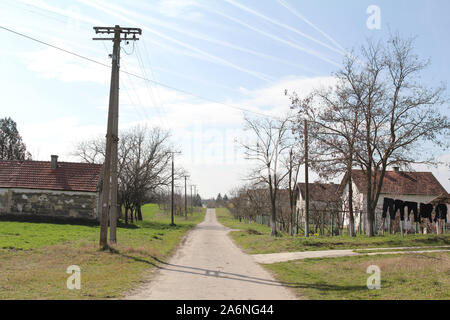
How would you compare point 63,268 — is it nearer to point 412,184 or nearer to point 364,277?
point 364,277

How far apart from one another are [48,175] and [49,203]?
3033 millimetres

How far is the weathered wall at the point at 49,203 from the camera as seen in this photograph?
107 ft

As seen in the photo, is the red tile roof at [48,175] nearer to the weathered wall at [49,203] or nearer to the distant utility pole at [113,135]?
the weathered wall at [49,203]

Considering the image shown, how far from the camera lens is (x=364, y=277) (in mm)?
11125

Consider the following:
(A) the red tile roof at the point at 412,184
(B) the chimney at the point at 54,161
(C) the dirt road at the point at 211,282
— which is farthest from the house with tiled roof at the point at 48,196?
(A) the red tile roof at the point at 412,184

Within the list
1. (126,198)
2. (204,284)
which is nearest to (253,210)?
(126,198)

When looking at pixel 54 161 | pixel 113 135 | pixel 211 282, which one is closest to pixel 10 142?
pixel 54 161

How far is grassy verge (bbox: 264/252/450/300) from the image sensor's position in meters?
8.82

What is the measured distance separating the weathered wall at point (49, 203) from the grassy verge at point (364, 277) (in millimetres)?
22666

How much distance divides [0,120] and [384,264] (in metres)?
67.3

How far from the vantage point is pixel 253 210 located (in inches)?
2386

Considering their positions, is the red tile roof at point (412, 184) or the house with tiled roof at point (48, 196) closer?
the house with tiled roof at point (48, 196)

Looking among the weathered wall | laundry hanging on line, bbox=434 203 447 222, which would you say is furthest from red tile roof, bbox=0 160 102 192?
laundry hanging on line, bbox=434 203 447 222
